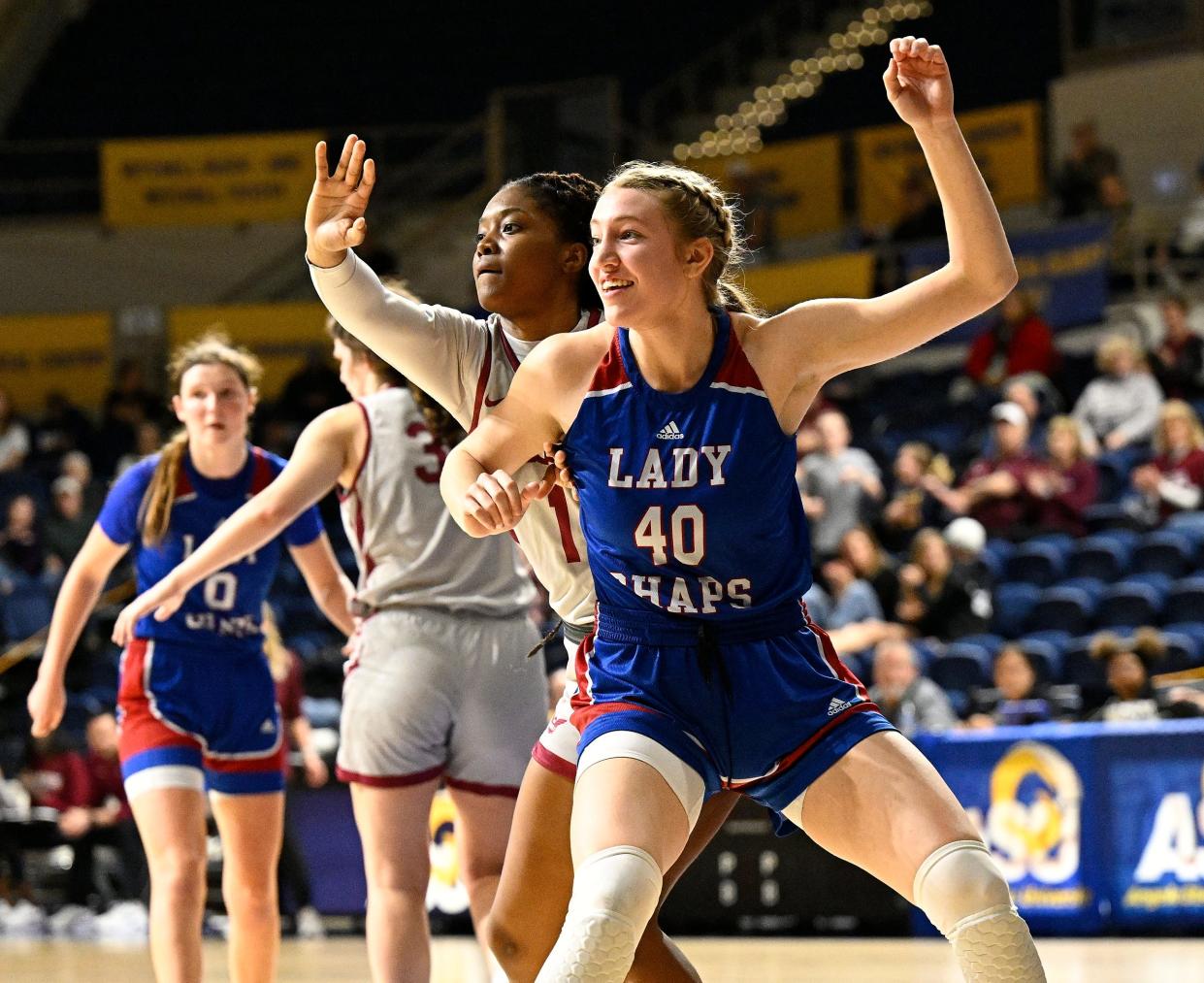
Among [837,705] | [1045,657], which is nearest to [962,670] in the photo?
[1045,657]

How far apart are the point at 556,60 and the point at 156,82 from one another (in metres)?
4.60

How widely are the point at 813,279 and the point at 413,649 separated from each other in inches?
458

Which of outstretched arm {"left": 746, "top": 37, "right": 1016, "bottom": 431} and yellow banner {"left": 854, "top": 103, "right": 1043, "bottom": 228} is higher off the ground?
yellow banner {"left": 854, "top": 103, "right": 1043, "bottom": 228}

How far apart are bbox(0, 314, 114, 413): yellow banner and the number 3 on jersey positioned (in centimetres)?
1597

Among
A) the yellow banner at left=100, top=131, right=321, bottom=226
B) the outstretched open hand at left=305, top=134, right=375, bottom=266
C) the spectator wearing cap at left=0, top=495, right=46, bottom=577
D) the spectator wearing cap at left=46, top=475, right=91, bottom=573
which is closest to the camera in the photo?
the outstretched open hand at left=305, top=134, right=375, bottom=266

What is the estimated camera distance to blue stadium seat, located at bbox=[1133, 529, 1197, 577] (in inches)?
446

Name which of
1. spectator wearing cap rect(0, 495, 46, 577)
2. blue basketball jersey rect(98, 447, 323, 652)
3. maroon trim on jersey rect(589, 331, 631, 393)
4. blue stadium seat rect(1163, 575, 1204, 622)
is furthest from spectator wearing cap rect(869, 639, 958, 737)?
spectator wearing cap rect(0, 495, 46, 577)

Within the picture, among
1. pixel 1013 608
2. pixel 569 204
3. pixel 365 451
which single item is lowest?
pixel 1013 608

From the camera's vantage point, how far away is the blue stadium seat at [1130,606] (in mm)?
10859

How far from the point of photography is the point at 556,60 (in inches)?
834

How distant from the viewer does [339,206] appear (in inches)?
152

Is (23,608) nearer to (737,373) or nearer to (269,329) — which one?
(269,329)

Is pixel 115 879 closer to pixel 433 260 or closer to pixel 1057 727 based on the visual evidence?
pixel 1057 727

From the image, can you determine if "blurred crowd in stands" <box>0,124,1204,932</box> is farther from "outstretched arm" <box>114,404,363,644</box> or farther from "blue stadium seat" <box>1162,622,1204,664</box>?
"outstretched arm" <box>114,404,363,644</box>
